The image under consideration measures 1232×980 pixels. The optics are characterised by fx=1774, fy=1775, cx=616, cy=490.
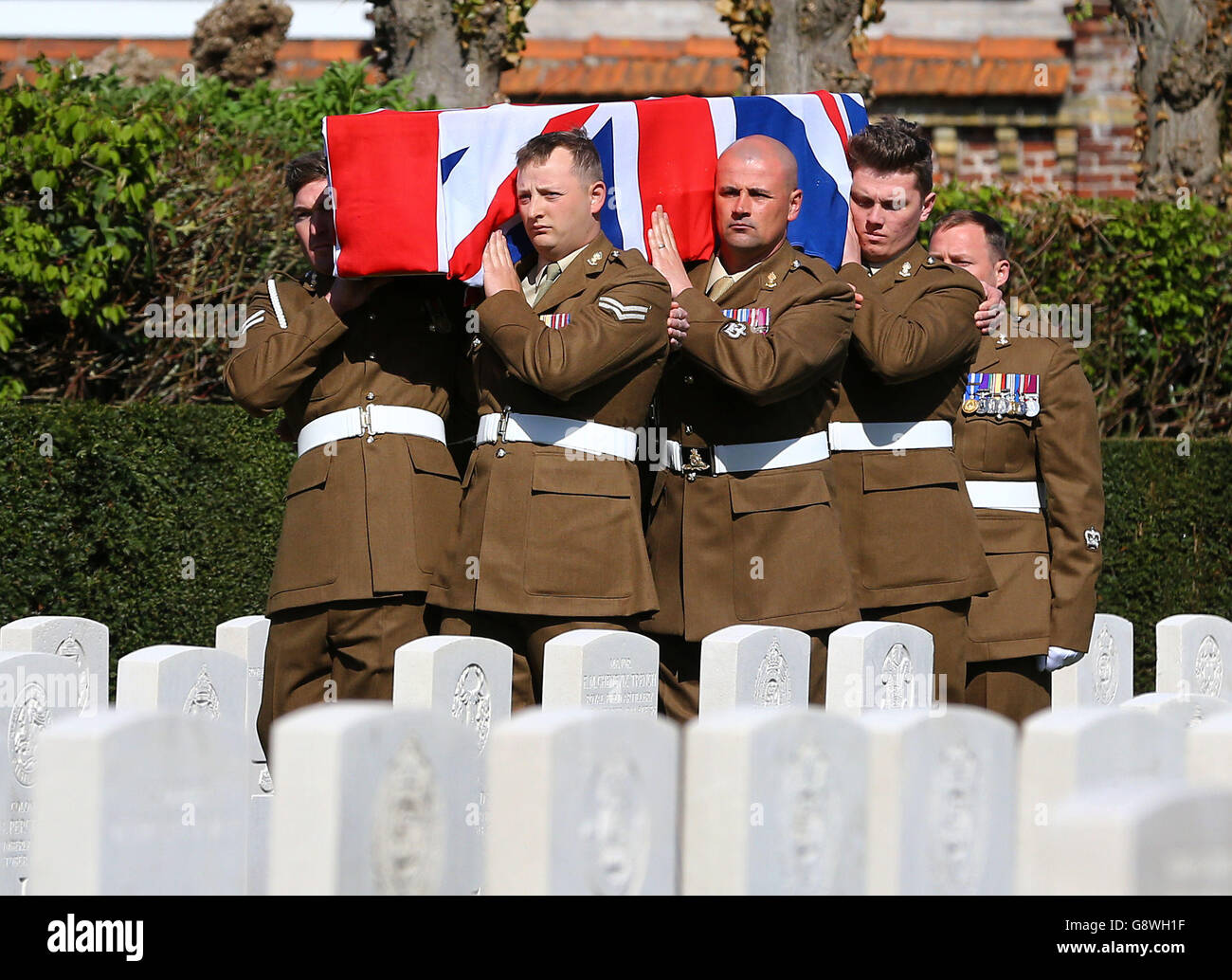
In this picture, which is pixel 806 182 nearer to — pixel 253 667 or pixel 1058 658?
pixel 1058 658

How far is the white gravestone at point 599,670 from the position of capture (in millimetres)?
3248

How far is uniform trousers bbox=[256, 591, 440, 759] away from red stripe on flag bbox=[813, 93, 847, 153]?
5.04ft

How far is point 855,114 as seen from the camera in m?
4.50

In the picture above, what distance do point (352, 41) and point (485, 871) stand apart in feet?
45.2

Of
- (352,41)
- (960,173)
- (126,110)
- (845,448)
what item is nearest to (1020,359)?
(845,448)

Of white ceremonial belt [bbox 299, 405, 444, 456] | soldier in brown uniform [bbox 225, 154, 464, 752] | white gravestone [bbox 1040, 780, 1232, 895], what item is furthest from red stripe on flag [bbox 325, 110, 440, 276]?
white gravestone [bbox 1040, 780, 1232, 895]

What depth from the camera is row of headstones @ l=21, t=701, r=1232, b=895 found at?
2.07 metres

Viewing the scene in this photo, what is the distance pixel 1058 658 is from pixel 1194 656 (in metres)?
0.39

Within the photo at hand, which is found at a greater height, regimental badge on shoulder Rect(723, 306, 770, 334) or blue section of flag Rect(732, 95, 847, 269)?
blue section of flag Rect(732, 95, 847, 269)

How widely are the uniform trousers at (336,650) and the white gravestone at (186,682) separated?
18cm

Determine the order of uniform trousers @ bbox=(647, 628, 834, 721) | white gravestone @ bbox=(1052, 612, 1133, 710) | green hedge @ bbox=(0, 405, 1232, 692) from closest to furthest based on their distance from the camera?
uniform trousers @ bbox=(647, 628, 834, 721) → white gravestone @ bbox=(1052, 612, 1133, 710) → green hedge @ bbox=(0, 405, 1232, 692)

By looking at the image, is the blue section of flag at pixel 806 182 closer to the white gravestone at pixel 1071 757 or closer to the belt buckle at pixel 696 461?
the belt buckle at pixel 696 461

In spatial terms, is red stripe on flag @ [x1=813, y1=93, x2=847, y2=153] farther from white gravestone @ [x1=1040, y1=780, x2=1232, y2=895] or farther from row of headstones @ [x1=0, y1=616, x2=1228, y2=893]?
white gravestone @ [x1=1040, y1=780, x2=1232, y2=895]

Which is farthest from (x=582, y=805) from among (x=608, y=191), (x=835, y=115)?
(x=835, y=115)
